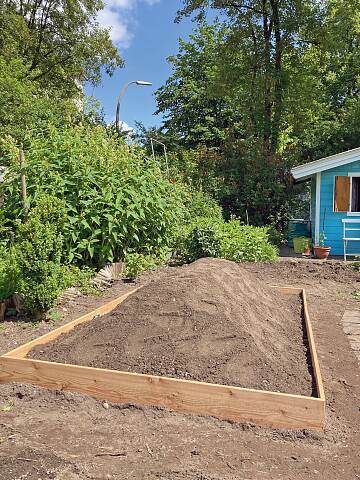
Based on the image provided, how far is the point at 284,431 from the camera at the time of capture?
109 inches

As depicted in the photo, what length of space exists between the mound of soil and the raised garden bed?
0.18 metres

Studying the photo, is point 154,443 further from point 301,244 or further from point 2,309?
point 301,244

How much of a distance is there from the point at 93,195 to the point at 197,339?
3.52m

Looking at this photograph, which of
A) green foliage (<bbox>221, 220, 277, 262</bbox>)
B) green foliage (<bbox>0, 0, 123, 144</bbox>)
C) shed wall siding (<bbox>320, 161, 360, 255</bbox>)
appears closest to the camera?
green foliage (<bbox>221, 220, 277, 262</bbox>)

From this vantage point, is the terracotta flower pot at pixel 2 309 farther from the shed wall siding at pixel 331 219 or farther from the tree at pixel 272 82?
the tree at pixel 272 82

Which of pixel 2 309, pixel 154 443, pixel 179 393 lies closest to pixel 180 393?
pixel 179 393

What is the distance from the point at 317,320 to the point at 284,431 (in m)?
2.91

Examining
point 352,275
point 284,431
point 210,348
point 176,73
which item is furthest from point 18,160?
point 176,73

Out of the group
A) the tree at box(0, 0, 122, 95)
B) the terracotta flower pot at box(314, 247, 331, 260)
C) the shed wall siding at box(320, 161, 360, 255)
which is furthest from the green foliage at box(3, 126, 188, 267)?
the tree at box(0, 0, 122, 95)

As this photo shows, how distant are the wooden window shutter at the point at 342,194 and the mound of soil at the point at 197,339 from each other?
7525mm

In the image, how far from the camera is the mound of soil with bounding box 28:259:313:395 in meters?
3.30

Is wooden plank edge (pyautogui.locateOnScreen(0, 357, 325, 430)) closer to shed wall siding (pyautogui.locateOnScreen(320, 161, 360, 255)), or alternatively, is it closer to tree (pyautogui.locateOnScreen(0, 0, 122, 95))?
shed wall siding (pyautogui.locateOnScreen(320, 161, 360, 255))

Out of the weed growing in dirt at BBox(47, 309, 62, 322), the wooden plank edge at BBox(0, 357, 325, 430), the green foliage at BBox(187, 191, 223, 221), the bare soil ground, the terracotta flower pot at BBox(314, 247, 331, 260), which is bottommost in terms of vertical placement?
the bare soil ground

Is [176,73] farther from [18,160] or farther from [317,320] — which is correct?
[317,320]
